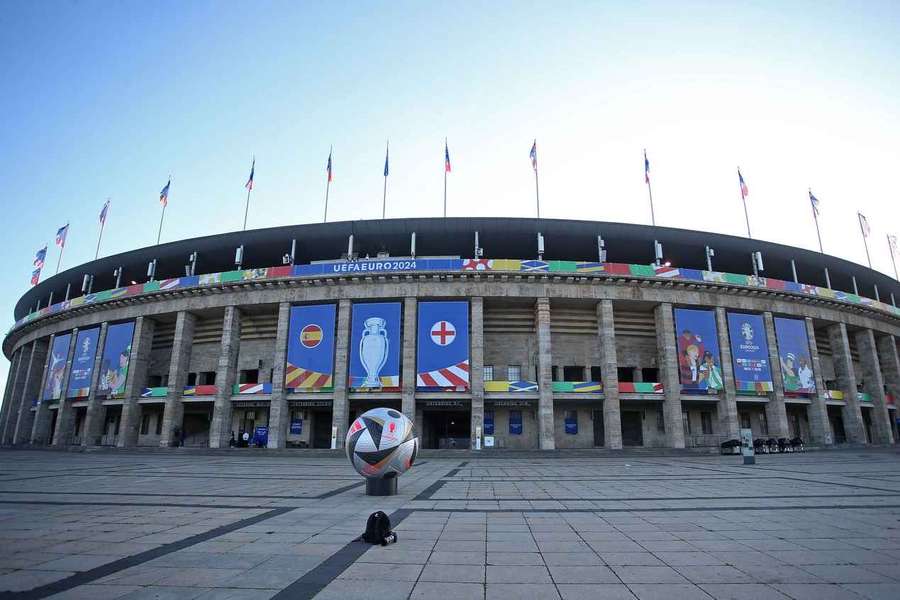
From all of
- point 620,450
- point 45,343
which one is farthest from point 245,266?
point 620,450

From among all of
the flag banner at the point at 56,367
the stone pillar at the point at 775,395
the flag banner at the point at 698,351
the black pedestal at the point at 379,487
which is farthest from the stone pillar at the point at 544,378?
the flag banner at the point at 56,367

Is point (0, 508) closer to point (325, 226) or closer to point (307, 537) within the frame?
point (307, 537)

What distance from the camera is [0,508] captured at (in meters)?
10.7

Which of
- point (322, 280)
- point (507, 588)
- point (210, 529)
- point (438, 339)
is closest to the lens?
point (507, 588)

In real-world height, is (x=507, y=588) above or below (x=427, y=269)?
below

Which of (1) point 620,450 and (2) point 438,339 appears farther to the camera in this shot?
(2) point 438,339

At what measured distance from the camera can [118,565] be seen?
244 inches

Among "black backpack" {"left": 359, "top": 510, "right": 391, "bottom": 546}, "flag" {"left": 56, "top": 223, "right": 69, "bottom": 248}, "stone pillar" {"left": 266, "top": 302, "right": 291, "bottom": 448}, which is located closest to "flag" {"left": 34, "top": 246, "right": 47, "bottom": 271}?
"flag" {"left": 56, "top": 223, "right": 69, "bottom": 248}

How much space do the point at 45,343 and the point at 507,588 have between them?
235 feet

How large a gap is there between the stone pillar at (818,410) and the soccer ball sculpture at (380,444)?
45315mm

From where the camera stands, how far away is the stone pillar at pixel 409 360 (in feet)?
121

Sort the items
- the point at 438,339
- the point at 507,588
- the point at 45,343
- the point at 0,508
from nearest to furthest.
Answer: the point at 507,588
the point at 0,508
the point at 438,339
the point at 45,343

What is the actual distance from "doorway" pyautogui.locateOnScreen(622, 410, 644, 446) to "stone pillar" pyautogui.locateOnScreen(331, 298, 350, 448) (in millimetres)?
24631

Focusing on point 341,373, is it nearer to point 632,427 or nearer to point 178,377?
point 178,377
